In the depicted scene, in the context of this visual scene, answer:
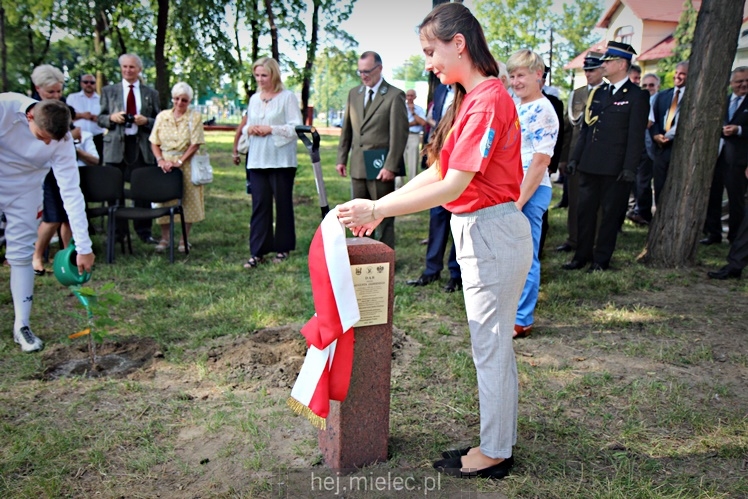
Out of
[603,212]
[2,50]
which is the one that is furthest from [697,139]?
[2,50]

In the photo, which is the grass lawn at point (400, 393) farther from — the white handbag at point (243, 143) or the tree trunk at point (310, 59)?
the tree trunk at point (310, 59)

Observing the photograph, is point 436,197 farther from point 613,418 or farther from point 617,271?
point 617,271

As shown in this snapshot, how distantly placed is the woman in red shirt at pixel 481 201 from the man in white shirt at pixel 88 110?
632cm

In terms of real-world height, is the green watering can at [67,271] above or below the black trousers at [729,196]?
below

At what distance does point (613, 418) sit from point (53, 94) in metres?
5.91

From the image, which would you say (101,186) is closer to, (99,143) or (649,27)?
(99,143)

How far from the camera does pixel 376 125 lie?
6223 millimetres

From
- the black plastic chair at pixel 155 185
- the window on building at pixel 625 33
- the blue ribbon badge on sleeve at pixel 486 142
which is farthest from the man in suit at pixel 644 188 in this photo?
the window on building at pixel 625 33

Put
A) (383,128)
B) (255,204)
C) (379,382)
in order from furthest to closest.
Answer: (255,204) < (383,128) < (379,382)

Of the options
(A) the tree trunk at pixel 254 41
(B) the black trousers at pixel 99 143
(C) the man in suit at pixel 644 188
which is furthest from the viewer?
(A) the tree trunk at pixel 254 41

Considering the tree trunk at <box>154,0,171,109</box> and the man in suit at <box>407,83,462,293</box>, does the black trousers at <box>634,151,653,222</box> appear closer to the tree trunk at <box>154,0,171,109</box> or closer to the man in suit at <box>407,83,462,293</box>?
the man in suit at <box>407,83,462,293</box>

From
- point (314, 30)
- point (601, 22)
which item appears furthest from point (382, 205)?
point (601, 22)

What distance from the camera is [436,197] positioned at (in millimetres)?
2398

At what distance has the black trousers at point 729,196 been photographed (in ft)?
25.3
